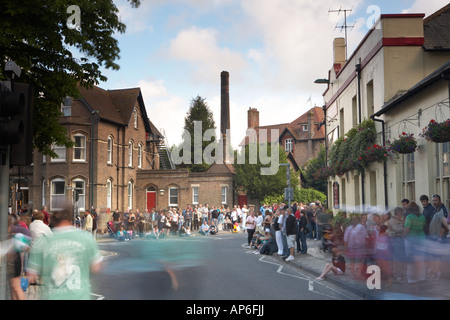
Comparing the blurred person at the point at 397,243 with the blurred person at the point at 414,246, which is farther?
the blurred person at the point at 397,243

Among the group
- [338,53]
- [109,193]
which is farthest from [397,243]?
[109,193]

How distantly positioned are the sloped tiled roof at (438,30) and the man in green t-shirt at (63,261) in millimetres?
15669

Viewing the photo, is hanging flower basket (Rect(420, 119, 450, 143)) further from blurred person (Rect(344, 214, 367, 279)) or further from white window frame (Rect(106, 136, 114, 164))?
white window frame (Rect(106, 136, 114, 164))

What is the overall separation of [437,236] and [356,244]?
177 cm

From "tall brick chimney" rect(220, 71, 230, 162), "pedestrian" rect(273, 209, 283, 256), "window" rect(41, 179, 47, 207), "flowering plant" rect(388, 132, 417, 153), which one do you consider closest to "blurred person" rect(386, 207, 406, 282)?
"flowering plant" rect(388, 132, 417, 153)

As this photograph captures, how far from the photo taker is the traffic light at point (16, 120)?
4.68m

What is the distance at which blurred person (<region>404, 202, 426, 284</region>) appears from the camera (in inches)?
399

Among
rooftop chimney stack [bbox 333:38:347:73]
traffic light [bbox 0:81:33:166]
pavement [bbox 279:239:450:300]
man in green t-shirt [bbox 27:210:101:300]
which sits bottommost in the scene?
pavement [bbox 279:239:450:300]

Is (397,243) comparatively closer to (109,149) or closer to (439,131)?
(439,131)

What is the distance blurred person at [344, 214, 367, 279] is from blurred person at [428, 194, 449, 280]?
1.40m

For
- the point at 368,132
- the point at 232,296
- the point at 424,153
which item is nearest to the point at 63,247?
the point at 232,296

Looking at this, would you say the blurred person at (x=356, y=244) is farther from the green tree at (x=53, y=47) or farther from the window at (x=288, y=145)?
the window at (x=288, y=145)

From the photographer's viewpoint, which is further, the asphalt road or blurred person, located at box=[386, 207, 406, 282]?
blurred person, located at box=[386, 207, 406, 282]

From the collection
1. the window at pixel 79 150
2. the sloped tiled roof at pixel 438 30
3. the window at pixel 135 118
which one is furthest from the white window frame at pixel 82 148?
the sloped tiled roof at pixel 438 30
